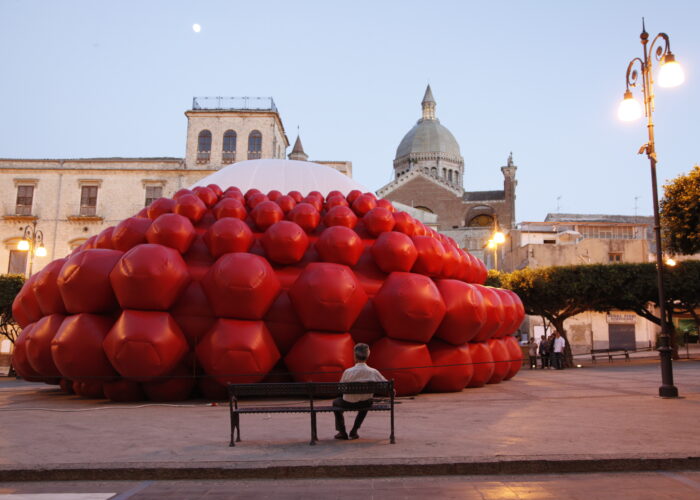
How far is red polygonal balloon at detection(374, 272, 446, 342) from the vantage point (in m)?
11.9

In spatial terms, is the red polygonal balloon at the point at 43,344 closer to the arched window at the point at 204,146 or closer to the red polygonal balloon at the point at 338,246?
the red polygonal balloon at the point at 338,246

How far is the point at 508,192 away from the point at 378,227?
2264 inches

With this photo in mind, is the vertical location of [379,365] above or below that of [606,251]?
below

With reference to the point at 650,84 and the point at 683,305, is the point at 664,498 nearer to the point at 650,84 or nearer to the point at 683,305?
the point at 650,84

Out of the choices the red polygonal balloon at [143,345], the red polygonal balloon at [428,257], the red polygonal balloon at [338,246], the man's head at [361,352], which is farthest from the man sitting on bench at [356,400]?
the red polygonal balloon at [428,257]

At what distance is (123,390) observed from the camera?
11945mm

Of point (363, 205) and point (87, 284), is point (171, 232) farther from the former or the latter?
point (363, 205)

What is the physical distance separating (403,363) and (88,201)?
31.2 metres

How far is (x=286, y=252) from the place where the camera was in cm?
1248

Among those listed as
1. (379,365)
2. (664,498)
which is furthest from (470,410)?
(664,498)

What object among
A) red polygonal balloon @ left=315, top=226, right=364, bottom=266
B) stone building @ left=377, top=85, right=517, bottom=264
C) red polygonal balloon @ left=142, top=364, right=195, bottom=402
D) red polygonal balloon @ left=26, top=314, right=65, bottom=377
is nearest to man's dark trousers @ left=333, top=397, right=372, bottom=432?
red polygonal balloon @ left=142, top=364, right=195, bottom=402

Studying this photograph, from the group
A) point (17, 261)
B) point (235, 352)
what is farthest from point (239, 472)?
point (17, 261)

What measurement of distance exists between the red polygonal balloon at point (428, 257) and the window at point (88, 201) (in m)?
29.6

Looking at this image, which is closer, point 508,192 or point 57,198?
point 57,198
